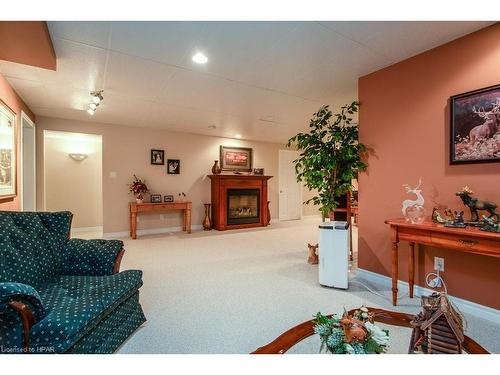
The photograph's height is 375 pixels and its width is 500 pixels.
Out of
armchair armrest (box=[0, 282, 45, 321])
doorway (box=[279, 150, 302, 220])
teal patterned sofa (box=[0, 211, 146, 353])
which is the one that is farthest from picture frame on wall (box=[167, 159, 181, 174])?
armchair armrest (box=[0, 282, 45, 321])

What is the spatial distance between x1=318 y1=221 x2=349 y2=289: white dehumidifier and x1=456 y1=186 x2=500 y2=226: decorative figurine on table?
1015 mm

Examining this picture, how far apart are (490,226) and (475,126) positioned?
81 cm

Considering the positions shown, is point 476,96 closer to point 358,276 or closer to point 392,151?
point 392,151

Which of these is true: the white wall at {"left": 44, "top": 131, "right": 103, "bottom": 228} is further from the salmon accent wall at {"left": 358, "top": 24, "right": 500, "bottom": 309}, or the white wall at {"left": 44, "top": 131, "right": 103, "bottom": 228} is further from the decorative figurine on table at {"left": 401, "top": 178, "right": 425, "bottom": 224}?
the decorative figurine on table at {"left": 401, "top": 178, "right": 425, "bottom": 224}

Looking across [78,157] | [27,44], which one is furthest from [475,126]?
[78,157]

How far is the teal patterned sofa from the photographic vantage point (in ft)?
4.00

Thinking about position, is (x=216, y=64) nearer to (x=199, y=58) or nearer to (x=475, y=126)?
(x=199, y=58)

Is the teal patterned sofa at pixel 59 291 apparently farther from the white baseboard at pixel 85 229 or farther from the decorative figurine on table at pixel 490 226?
the white baseboard at pixel 85 229

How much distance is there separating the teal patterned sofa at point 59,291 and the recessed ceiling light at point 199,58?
178 centimetres

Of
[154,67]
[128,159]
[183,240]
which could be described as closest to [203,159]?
[128,159]

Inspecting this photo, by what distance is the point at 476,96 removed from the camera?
205 centimetres

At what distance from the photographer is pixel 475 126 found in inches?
81.1

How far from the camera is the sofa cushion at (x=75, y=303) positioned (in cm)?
123

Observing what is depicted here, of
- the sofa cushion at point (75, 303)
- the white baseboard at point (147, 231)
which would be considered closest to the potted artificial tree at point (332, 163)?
the sofa cushion at point (75, 303)
